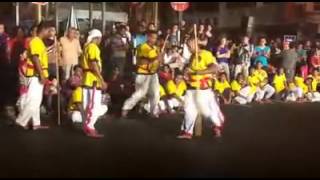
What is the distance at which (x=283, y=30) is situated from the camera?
548cm

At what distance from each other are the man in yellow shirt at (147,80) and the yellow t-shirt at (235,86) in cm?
66

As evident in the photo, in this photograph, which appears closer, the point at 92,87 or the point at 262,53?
the point at 262,53

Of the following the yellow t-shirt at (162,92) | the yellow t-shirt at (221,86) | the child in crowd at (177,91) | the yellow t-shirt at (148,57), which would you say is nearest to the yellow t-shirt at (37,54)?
the yellow t-shirt at (148,57)

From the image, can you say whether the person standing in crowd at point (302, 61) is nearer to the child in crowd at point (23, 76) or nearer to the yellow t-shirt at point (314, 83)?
the yellow t-shirt at point (314, 83)

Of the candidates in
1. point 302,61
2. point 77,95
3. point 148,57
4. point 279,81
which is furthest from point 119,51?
point 302,61

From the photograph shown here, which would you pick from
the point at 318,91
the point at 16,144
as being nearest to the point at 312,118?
the point at 318,91

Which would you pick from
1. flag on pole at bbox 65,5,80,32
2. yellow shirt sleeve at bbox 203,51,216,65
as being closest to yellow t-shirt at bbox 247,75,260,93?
yellow shirt sleeve at bbox 203,51,216,65

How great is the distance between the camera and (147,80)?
707cm

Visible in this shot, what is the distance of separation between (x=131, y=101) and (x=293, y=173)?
7.56 feet

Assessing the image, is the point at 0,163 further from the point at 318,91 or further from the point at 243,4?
the point at 318,91

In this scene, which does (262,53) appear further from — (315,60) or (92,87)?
(92,87)

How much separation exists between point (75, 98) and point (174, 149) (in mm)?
1138

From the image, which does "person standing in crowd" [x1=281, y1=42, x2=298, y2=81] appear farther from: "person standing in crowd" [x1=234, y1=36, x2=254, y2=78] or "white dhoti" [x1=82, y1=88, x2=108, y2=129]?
"white dhoti" [x1=82, y1=88, x2=108, y2=129]

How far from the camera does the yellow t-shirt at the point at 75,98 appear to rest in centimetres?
636
